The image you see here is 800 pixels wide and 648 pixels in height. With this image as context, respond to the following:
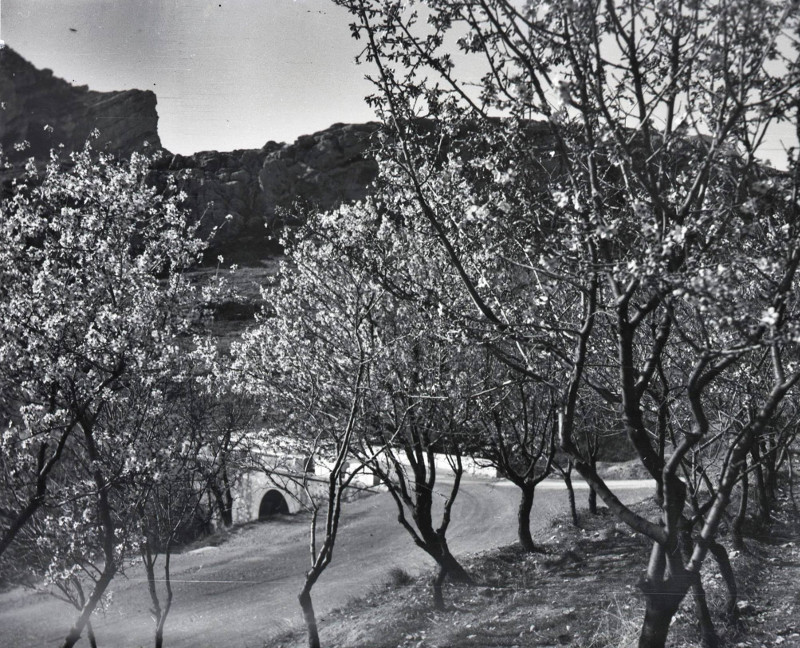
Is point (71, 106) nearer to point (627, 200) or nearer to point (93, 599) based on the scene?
point (93, 599)

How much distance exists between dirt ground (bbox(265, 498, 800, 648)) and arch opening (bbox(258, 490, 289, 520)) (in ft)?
65.2

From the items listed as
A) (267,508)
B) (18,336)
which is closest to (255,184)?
(267,508)

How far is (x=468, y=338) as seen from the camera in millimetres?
5770

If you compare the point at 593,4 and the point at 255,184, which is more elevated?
the point at 255,184

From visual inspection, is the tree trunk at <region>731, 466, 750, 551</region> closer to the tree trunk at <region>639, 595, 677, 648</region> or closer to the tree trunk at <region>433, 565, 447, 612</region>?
the tree trunk at <region>433, 565, 447, 612</region>

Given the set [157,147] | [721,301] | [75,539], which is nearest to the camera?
[721,301]

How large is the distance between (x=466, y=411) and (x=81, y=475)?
18.8 ft

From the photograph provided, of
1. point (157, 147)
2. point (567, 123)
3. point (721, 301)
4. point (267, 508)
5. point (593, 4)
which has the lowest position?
point (267, 508)

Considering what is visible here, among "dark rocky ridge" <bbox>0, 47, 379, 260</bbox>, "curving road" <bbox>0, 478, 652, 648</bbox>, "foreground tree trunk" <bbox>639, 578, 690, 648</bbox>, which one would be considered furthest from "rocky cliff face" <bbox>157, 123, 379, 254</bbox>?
"foreground tree trunk" <bbox>639, 578, 690, 648</bbox>

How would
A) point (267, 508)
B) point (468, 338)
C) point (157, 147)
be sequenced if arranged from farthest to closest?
point (267, 508) → point (157, 147) → point (468, 338)

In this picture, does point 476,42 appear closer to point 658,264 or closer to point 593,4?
point 593,4

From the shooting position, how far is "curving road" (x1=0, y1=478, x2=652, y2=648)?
1636cm

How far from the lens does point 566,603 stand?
414 inches

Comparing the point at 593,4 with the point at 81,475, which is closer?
the point at 593,4
